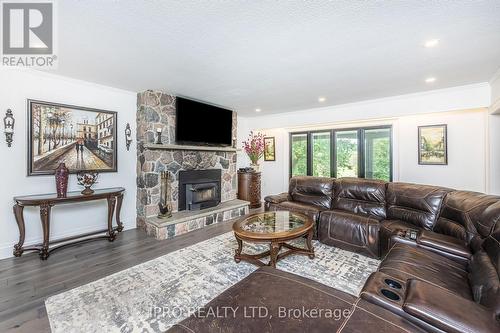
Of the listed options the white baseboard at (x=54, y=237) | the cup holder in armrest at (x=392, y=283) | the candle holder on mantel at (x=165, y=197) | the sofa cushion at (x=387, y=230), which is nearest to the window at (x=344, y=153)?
the sofa cushion at (x=387, y=230)

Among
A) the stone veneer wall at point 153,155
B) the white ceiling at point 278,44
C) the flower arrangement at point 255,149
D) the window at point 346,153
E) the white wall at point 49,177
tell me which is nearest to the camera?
the white ceiling at point 278,44

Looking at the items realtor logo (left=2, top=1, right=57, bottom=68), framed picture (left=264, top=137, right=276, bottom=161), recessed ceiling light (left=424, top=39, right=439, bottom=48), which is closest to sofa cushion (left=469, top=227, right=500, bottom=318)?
recessed ceiling light (left=424, top=39, right=439, bottom=48)

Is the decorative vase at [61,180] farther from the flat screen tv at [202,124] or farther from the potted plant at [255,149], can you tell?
the potted plant at [255,149]

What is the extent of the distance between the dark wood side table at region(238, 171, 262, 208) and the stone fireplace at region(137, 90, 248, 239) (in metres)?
0.72

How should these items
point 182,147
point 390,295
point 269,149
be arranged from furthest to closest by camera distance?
point 269,149 < point 182,147 < point 390,295

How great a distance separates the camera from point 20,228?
9.02 ft

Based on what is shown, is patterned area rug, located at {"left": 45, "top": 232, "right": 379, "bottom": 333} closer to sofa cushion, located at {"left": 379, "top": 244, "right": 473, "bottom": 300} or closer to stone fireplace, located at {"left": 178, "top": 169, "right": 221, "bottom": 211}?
sofa cushion, located at {"left": 379, "top": 244, "right": 473, "bottom": 300}

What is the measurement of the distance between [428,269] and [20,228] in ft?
14.5

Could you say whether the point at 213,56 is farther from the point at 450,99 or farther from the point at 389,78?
the point at 450,99

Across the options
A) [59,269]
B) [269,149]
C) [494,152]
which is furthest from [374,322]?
[269,149]

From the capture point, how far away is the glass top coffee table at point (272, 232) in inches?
93.7

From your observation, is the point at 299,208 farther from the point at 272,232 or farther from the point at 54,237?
the point at 54,237

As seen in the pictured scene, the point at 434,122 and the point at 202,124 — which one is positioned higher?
the point at 202,124

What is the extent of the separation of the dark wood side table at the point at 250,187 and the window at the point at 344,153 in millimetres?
1055
